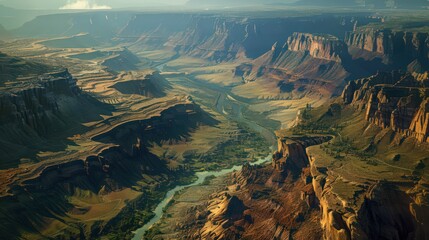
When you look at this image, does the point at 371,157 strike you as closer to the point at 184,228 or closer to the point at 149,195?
the point at 184,228

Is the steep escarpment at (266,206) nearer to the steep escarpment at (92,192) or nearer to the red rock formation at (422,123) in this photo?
the steep escarpment at (92,192)

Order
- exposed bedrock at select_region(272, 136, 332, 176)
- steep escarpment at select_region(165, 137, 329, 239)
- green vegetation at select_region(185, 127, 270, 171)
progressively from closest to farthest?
1. steep escarpment at select_region(165, 137, 329, 239)
2. exposed bedrock at select_region(272, 136, 332, 176)
3. green vegetation at select_region(185, 127, 270, 171)

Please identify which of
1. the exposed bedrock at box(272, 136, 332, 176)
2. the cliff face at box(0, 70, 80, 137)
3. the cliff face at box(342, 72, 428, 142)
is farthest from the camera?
the cliff face at box(0, 70, 80, 137)

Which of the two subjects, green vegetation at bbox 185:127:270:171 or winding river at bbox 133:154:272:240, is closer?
winding river at bbox 133:154:272:240

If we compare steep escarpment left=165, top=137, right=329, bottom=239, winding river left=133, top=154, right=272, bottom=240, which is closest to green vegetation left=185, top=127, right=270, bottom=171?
winding river left=133, top=154, right=272, bottom=240

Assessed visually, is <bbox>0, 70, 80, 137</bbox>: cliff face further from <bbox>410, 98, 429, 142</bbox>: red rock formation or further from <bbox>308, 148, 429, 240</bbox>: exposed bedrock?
<bbox>410, 98, 429, 142</bbox>: red rock formation

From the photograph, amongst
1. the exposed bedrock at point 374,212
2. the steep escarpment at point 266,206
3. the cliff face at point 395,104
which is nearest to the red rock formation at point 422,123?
the cliff face at point 395,104

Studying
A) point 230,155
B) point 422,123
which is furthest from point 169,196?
point 422,123

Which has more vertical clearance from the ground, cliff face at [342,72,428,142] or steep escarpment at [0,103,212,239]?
cliff face at [342,72,428,142]

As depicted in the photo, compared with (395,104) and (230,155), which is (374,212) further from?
(230,155)

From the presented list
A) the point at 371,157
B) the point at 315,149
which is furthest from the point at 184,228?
the point at 371,157
